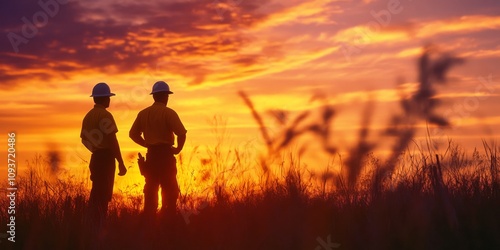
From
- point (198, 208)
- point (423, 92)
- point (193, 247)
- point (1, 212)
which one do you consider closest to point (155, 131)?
point (198, 208)

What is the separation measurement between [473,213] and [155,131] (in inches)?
197

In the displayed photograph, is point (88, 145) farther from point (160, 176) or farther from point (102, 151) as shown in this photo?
point (160, 176)

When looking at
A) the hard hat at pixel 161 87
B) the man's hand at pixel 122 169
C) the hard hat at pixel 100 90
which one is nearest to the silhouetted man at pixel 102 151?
the man's hand at pixel 122 169

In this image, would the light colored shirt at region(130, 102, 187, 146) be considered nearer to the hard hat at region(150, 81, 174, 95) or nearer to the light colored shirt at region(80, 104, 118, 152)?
the hard hat at region(150, 81, 174, 95)

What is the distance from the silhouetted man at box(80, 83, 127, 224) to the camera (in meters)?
10.5

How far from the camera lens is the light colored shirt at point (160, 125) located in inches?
418

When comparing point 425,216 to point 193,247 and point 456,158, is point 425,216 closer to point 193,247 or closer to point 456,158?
point 193,247

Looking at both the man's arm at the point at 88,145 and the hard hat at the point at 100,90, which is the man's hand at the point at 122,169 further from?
the hard hat at the point at 100,90

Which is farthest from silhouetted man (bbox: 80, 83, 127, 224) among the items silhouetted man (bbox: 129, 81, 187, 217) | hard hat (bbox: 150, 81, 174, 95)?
hard hat (bbox: 150, 81, 174, 95)

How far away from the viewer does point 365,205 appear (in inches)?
299

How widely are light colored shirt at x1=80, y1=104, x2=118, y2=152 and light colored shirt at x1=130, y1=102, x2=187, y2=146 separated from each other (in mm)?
467

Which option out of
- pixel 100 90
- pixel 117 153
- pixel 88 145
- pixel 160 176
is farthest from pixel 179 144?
pixel 100 90

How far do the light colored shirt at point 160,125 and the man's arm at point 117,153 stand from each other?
0.43 meters

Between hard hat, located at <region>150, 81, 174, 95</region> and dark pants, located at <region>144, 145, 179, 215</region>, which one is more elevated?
hard hat, located at <region>150, 81, 174, 95</region>
